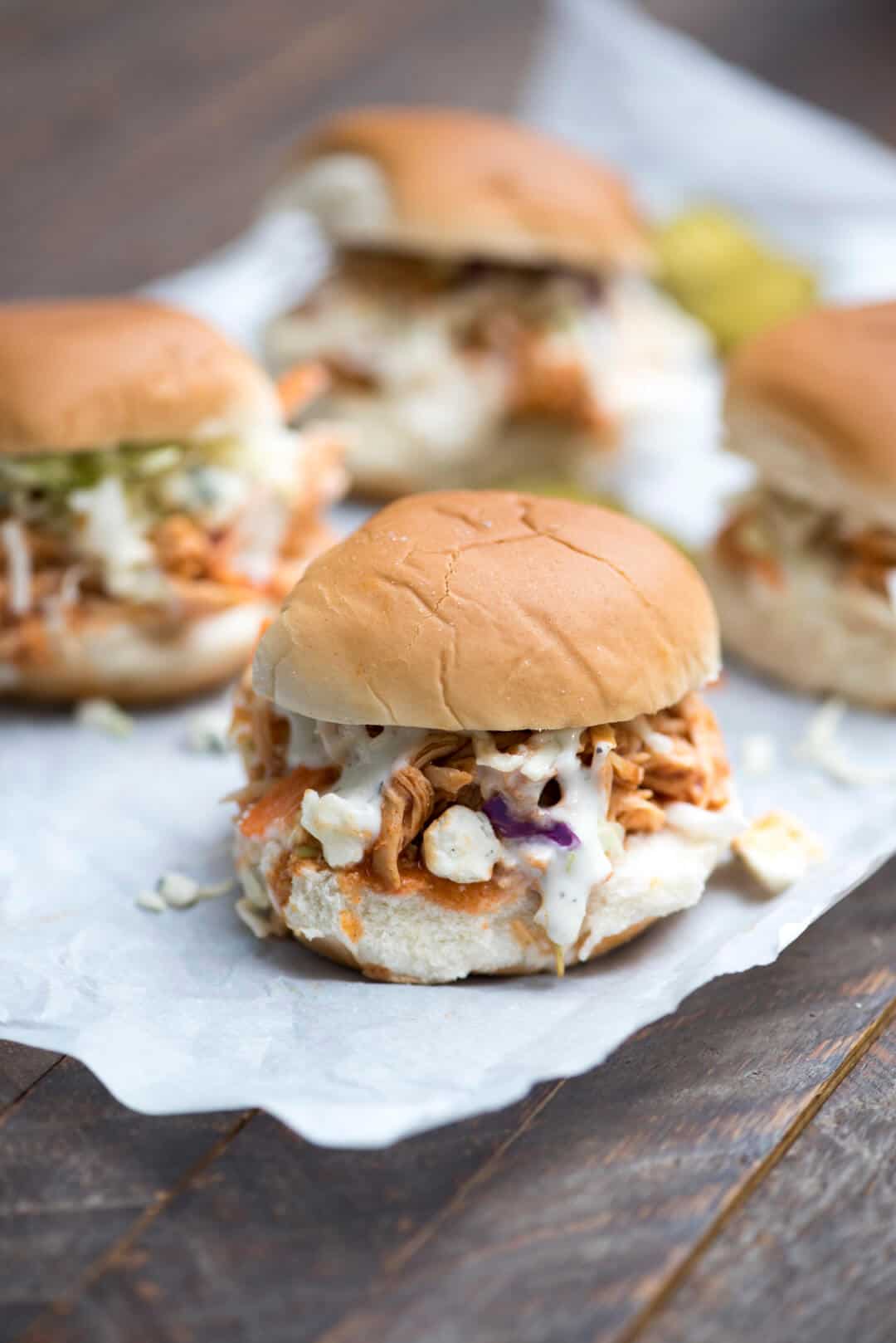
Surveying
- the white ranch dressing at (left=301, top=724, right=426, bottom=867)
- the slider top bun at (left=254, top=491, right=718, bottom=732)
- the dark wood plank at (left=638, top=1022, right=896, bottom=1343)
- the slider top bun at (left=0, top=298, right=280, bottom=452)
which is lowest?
the dark wood plank at (left=638, top=1022, right=896, bottom=1343)

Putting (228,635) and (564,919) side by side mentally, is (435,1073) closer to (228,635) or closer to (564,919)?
(564,919)

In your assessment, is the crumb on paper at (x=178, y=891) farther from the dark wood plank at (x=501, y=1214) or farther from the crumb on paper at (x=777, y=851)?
the crumb on paper at (x=777, y=851)

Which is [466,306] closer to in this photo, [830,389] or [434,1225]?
[830,389]

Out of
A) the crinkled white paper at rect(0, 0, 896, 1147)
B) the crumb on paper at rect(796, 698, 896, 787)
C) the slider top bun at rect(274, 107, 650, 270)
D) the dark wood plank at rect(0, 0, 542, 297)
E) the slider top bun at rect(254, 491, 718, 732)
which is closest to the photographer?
the crinkled white paper at rect(0, 0, 896, 1147)

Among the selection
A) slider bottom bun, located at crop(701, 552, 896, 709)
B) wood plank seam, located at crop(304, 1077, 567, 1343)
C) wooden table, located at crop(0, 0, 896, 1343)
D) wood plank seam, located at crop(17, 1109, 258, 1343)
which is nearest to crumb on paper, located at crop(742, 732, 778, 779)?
slider bottom bun, located at crop(701, 552, 896, 709)

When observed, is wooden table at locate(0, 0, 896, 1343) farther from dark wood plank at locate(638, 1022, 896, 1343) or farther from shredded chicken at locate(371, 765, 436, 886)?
shredded chicken at locate(371, 765, 436, 886)
